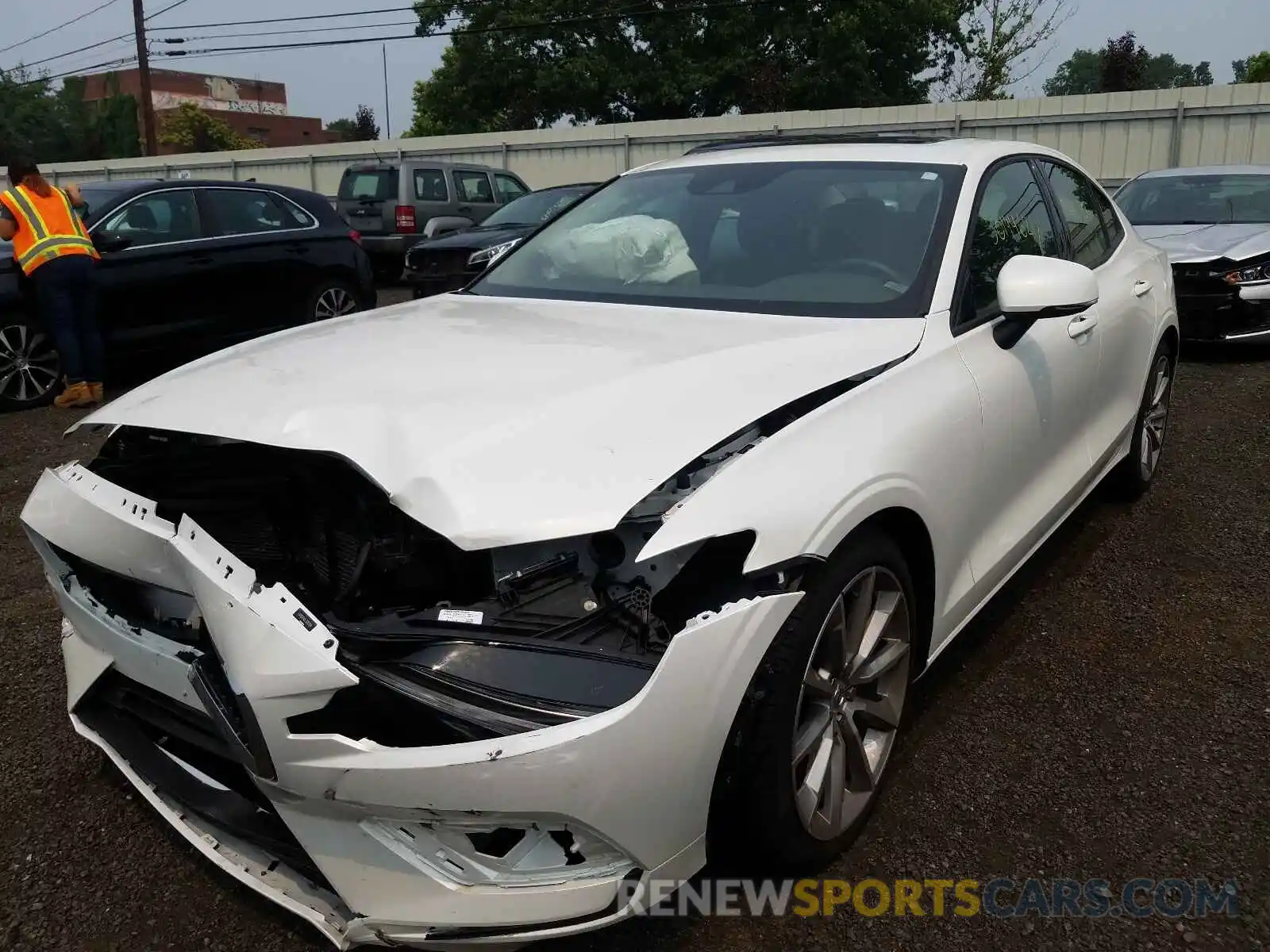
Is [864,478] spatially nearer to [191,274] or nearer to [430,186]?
[191,274]

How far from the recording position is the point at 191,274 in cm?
745

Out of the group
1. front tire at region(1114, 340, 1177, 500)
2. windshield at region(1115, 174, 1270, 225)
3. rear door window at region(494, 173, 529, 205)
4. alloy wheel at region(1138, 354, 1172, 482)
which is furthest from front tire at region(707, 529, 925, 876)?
rear door window at region(494, 173, 529, 205)

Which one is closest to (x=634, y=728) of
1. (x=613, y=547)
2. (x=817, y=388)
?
(x=613, y=547)

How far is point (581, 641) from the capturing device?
186 cm

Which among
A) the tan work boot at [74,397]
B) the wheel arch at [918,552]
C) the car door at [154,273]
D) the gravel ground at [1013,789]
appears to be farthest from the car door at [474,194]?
the wheel arch at [918,552]

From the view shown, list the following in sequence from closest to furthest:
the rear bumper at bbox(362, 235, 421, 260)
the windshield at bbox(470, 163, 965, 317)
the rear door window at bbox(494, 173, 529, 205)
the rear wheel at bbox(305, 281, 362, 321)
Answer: the windshield at bbox(470, 163, 965, 317) < the rear wheel at bbox(305, 281, 362, 321) < the rear bumper at bbox(362, 235, 421, 260) < the rear door window at bbox(494, 173, 529, 205)

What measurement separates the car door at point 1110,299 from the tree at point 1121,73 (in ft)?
48.1

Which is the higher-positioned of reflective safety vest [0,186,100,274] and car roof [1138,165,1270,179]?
car roof [1138,165,1270,179]

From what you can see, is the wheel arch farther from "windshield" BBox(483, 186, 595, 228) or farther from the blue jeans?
"windshield" BBox(483, 186, 595, 228)

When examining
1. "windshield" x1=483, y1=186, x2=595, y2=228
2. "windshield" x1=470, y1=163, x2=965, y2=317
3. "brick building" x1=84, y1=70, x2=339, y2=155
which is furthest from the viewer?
"brick building" x1=84, y1=70, x2=339, y2=155

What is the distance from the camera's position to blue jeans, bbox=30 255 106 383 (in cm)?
657

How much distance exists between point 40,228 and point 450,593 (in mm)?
6074

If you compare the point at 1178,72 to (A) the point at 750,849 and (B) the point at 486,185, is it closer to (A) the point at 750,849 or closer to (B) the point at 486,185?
(B) the point at 486,185

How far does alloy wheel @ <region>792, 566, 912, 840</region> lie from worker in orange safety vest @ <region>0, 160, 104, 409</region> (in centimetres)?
629
